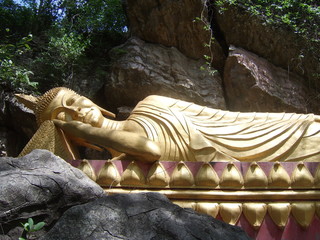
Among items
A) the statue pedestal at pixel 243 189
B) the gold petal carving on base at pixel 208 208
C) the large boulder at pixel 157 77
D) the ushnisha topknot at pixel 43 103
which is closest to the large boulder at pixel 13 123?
the large boulder at pixel 157 77

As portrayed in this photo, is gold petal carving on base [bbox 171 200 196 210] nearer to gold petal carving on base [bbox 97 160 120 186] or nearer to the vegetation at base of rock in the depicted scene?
gold petal carving on base [bbox 97 160 120 186]

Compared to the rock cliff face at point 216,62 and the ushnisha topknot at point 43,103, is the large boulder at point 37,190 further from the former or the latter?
the rock cliff face at point 216,62

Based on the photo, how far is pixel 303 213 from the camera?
2811 millimetres

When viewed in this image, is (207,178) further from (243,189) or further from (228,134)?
(228,134)

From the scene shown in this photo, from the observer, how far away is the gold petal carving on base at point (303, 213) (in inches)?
110

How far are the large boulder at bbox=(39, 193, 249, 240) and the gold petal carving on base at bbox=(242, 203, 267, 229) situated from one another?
102cm

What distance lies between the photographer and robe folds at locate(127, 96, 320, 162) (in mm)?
3293

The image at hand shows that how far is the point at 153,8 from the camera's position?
6.27m

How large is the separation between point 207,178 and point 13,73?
4000mm

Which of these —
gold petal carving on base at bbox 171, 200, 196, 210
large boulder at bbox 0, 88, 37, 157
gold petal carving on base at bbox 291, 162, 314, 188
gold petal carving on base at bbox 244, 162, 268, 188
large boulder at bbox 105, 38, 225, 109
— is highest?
large boulder at bbox 105, 38, 225, 109

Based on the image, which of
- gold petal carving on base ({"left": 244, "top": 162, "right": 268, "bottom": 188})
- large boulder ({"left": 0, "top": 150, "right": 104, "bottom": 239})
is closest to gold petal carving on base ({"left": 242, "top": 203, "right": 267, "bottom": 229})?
gold petal carving on base ({"left": 244, "top": 162, "right": 268, "bottom": 188})

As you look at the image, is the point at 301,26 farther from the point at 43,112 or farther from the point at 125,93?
the point at 43,112

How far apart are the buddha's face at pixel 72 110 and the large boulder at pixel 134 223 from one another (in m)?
1.91

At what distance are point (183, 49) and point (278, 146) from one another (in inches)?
138
